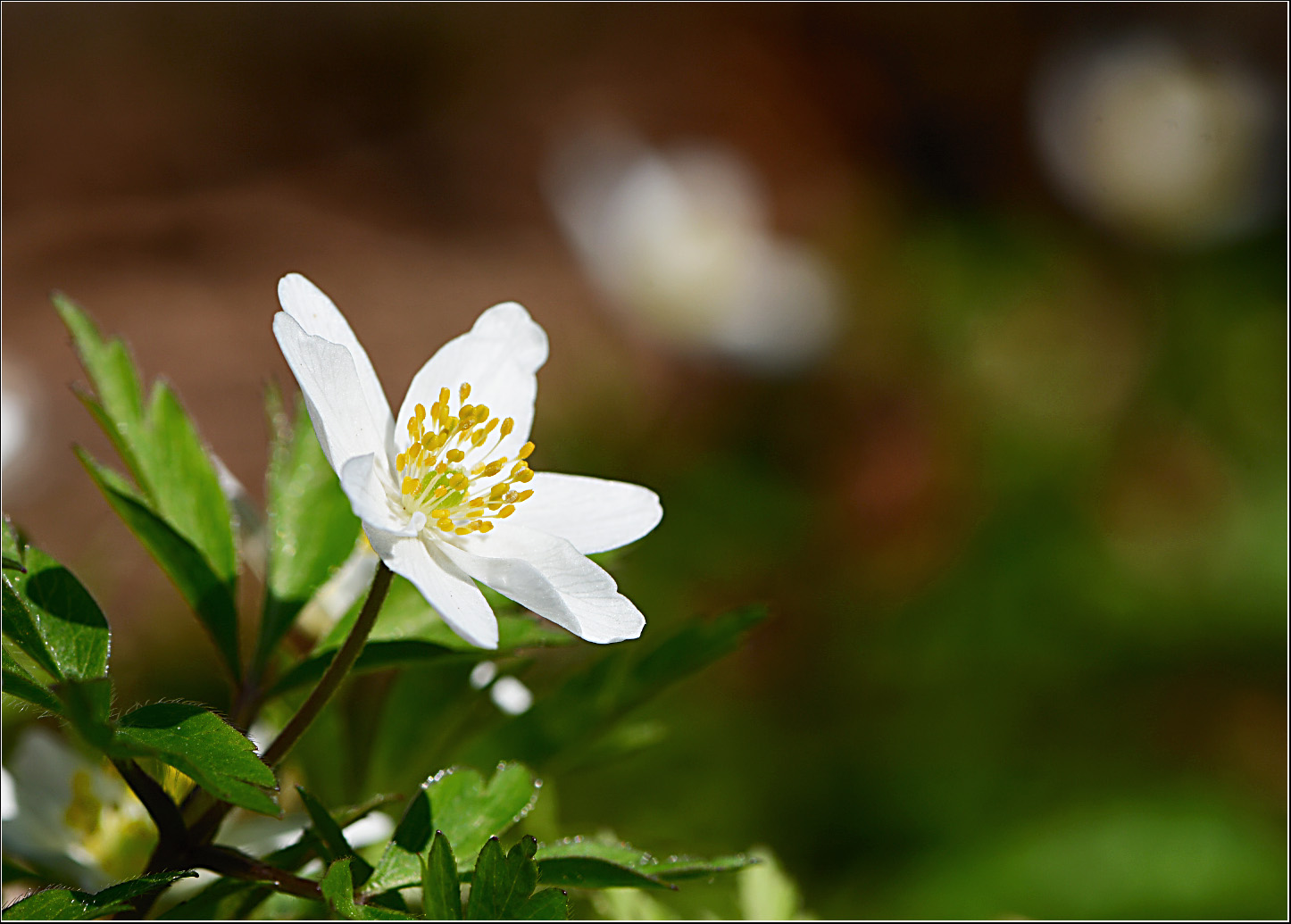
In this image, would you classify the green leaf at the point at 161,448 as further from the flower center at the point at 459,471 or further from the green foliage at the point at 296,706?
the flower center at the point at 459,471

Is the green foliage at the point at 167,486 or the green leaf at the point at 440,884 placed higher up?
the green foliage at the point at 167,486

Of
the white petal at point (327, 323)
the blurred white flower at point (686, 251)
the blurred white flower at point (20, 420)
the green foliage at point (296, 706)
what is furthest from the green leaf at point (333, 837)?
the blurred white flower at point (686, 251)

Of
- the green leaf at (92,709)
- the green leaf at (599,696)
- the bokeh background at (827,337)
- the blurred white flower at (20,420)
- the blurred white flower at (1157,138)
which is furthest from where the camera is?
the blurred white flower at (1157,138)

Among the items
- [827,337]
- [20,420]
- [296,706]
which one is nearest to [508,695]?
[296,706]

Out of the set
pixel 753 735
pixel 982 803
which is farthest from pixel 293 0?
pixel 982 803

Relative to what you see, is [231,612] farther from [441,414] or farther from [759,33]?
[759,33]

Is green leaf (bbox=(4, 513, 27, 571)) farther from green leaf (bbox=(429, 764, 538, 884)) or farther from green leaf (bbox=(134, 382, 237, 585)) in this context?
green leaf (bbox=(429, 764, 538, 884))
